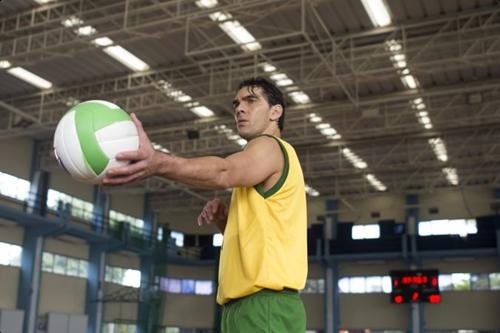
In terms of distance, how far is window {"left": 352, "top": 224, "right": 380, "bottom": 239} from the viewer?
102 ft

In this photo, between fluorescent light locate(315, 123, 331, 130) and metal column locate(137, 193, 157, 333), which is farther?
metal column locate(137, 193, 157, 333)

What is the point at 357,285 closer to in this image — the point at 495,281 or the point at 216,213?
the point at 495,281

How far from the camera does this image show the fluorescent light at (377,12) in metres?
15.6

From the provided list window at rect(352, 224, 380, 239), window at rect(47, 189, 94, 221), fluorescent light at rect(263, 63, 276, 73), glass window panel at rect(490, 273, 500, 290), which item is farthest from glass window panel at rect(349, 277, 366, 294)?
fluorescent light at rect(263, 63, 276, 73)

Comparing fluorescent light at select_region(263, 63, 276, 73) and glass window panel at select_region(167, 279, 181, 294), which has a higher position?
fluorescent light at select_region(263, 63, 276, 73)

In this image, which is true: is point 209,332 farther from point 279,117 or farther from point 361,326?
point 279,117

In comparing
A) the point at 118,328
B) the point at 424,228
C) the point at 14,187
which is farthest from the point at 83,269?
the point at 424,228

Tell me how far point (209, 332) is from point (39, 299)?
11.1 m

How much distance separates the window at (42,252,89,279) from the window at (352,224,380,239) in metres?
13.5

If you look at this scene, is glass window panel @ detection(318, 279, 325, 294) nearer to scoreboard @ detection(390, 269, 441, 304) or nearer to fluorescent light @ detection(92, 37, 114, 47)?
scoreboard @ detection(390, 269, 441, 304)

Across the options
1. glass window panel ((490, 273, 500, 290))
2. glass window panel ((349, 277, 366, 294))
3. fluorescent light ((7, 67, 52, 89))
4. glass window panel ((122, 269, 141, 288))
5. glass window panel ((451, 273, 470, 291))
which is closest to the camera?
fluorescent light ((7, 67, 52, 89))

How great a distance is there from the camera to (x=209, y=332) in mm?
33562

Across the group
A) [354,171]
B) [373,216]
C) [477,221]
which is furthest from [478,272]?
[354,171]

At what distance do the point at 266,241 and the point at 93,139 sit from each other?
80cm
